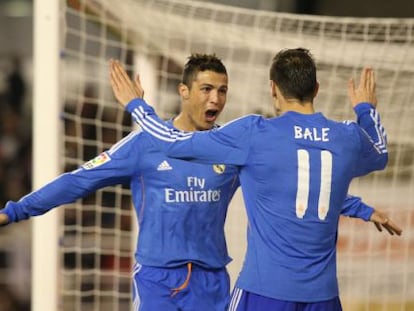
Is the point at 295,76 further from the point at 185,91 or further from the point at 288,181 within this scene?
the point at 185,91

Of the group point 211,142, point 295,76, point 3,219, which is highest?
point 295,76

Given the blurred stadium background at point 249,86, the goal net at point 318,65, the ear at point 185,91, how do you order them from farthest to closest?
the goal net at point 318,65, the blurred stadium background at point 249,86, the ear at point 185,91

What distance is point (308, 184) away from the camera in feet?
9.90

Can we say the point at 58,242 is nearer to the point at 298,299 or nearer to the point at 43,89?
the point at 43,89

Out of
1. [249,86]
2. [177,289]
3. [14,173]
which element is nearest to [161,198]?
[177,289]

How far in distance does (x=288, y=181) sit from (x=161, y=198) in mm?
863

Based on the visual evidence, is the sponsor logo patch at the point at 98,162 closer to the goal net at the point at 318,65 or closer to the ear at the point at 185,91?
the ear at the point at 185,91

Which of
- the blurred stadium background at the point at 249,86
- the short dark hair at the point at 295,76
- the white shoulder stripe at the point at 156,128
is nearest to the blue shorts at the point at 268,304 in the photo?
the white shoulder stripe at the point at 156,128

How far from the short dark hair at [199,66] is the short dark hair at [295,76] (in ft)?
2.62

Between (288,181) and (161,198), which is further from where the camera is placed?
(161,198)

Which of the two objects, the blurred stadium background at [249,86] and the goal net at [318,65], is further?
the goal net at [318,65]

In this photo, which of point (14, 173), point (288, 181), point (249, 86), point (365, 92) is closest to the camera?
point (288, 181)

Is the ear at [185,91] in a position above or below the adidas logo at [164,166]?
above

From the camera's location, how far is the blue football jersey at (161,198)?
3717 millimetres
